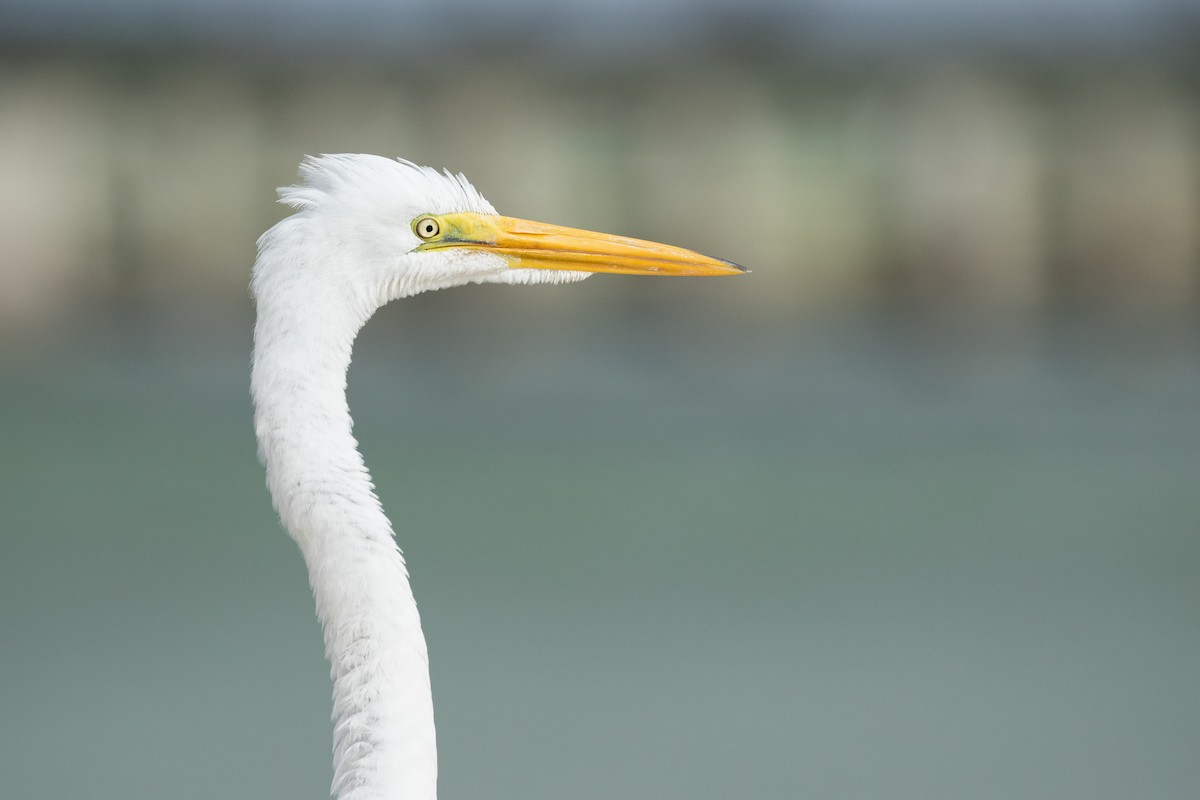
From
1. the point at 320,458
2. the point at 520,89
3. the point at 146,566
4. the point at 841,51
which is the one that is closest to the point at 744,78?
the point at 841,51

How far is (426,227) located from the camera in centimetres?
208

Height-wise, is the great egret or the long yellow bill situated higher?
the long yellow bill

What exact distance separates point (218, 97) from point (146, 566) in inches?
210

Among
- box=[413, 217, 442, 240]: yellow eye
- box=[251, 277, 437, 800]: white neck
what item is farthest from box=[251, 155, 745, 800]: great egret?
box=[413, 217, 442, 240]: yellow eye

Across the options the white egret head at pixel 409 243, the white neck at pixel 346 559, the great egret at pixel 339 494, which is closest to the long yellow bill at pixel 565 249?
the white egret head at pixel 409 243

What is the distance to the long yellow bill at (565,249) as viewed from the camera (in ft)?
6.98

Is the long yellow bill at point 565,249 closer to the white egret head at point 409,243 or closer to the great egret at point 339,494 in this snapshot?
the white egret head at point 409,243

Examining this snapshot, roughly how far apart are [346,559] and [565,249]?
0.67m

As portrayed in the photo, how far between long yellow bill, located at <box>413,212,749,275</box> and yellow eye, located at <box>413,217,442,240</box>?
0.02 meters

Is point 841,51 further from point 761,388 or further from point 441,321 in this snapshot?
point 441,321

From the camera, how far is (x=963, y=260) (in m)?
10.2

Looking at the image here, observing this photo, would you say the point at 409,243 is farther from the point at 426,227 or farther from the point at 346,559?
the point at 346,559

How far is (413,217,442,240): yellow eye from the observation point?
6.77ft

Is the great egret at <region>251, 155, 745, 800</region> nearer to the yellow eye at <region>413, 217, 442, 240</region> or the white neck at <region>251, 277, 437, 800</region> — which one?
the white neck at <region>251, 277, 437, 800</region>
